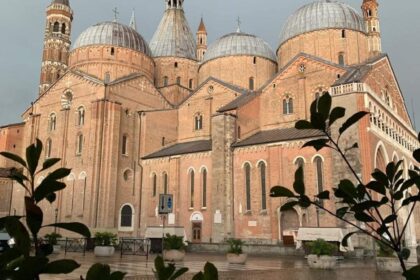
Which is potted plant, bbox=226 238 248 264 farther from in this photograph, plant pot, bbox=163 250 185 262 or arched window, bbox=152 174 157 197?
arched window, bbox=152 174 157 197

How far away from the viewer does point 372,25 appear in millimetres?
39469

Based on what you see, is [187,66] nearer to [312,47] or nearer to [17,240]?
[312,47]

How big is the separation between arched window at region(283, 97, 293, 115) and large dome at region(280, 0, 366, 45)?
816 cm

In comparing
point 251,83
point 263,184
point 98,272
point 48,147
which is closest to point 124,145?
point 48,147

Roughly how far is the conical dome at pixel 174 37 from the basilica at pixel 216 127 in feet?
4.73

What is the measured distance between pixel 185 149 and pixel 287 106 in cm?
919

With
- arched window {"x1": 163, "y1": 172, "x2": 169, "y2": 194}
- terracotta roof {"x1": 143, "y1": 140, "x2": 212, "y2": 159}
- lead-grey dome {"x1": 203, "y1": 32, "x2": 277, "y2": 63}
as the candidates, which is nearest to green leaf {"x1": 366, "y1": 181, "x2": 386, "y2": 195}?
terracotta roof {"x1": 143, "y1": 140, "x2": 212, "y2": 159}

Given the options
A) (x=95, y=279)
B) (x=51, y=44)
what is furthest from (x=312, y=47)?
(x=95, y=279)

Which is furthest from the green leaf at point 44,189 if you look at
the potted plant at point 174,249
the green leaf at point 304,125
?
the potted plant at point 174,249

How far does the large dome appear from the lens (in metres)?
36.7

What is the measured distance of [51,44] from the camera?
173 ft

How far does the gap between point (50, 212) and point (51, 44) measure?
25.1 metres

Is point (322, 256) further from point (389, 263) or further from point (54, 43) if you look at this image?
point (54, 43)

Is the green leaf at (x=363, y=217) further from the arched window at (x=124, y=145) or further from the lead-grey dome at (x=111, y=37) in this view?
the lead-grey dome at (x=111, y=37)
